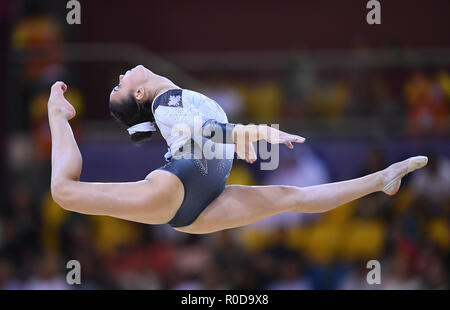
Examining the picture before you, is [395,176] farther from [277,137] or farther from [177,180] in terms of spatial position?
[177,180]

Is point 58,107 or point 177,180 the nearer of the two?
point 177,180

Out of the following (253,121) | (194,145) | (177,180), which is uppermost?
(253,121)

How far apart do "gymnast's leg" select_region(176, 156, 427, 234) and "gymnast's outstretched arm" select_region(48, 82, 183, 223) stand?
30 centimetres

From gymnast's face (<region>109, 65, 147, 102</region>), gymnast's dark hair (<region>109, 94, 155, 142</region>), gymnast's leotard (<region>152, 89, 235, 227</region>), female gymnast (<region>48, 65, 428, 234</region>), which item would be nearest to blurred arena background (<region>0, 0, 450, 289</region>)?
female gymnast (<region>48, 65, 428, 234</region>)

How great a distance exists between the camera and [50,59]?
9.38 metres

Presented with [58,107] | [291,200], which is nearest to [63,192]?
[58,107]

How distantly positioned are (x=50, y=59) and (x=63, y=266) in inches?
101

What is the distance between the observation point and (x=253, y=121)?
9.24 meters

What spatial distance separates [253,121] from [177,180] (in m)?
4.41

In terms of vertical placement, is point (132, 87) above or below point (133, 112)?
above

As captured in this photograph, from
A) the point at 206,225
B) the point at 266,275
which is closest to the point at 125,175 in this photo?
the point at 266,275

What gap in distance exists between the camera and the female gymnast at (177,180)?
476 cm

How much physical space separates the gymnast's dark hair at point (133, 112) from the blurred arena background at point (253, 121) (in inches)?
113
